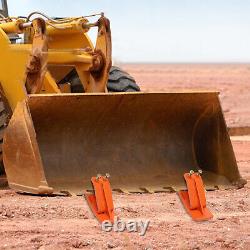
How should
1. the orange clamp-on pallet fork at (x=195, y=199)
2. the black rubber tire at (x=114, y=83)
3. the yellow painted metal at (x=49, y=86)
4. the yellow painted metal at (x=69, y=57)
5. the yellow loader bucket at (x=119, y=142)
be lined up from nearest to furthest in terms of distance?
the orange clamp-on pallet fork at (x=195, y=199), the yellow loader bucket at (x=119, y=142), the yellow painted metal at (x=49, y=86), the yellow painted metal at (x=69, y=57), the black rubber tire at (x=114, y=83)

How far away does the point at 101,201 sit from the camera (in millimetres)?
5895

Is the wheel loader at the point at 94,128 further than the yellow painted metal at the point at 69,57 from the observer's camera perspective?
No

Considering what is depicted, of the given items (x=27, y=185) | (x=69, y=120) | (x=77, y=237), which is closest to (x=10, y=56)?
(x=69, y=120)

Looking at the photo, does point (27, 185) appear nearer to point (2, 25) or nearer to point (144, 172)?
point (144, 172)

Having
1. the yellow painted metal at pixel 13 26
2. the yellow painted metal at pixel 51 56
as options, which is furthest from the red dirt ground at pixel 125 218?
the yellow painted metal at pixel 13 26

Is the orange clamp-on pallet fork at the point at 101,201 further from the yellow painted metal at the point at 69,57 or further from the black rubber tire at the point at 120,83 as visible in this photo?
the black rubber tire at the point at 120,83

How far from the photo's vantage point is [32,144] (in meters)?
6.32

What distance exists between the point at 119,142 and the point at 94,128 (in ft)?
1.00

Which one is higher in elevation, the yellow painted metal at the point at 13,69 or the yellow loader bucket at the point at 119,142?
the yellow painted metal at the point at 13,69

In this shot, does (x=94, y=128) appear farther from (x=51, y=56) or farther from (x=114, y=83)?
(x=114, y=83)

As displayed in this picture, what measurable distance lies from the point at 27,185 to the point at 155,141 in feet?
4.98

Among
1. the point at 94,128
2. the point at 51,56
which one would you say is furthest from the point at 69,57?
the point at 94,128

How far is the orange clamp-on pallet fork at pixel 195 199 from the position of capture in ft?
19.7

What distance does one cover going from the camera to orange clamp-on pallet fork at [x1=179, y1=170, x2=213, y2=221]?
6000mm
